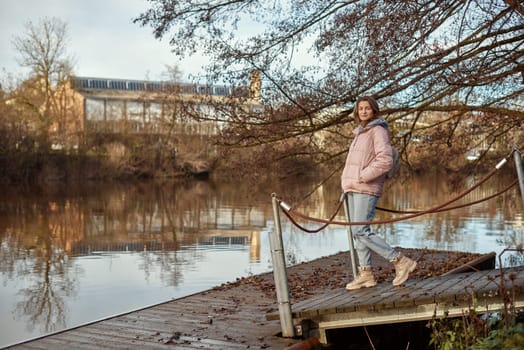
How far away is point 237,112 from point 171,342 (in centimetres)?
611

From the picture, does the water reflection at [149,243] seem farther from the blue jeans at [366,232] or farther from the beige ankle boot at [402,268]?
the blue jeans at [366,232]

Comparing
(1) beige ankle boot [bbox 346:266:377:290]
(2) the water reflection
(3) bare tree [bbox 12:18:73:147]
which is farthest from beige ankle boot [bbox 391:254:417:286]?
(3) bare tree [bbox 12:18:73:147]

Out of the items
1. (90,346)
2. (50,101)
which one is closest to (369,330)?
(90,346)

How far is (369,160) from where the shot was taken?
257 inches

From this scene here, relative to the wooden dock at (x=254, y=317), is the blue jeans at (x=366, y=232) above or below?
above

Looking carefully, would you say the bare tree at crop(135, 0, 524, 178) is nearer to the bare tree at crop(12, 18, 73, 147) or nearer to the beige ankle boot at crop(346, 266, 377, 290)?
the beige ankle boot at crop(346, 266, 377, 290)

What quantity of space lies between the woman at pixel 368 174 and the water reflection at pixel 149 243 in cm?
364

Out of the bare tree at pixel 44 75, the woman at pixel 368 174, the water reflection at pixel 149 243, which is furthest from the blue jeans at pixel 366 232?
the bare tree at pixel 44 75

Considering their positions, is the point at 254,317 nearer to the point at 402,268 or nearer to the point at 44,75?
the point at 402,268

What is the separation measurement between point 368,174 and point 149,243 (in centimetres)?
1167

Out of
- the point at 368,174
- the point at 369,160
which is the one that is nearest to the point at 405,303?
the point at 368,174

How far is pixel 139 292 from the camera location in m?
11.4

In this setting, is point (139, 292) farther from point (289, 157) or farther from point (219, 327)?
point (219, 327)

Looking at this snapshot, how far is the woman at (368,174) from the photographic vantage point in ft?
21.0
